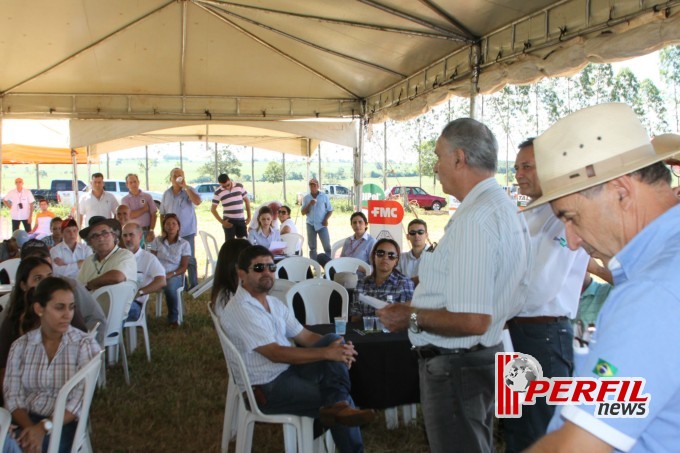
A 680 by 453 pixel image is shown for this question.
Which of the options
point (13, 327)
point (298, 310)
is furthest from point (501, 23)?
point (13, 327)

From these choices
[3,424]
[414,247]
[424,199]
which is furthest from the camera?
[424,199]

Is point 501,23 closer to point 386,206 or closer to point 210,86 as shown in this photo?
point 386,206

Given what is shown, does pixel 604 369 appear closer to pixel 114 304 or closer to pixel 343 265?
pixel 114 304

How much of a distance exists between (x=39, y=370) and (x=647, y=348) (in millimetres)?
2685

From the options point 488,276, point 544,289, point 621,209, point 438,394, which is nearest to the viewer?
point 621,209

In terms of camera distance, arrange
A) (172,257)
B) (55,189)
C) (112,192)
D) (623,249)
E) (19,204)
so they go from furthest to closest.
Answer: (55,189) → (112,192) → (19,204) → (172,257) → (623,249)

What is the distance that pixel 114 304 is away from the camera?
4.19m

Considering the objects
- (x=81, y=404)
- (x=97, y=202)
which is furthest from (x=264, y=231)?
(x=81, y=404)

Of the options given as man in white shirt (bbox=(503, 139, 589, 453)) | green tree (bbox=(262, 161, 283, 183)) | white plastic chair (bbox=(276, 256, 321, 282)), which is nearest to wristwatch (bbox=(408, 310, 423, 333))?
man in white shirt (bbox=(503, 139, 589, 453))

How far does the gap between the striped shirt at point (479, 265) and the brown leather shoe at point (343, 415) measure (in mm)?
960

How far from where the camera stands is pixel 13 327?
291 centimetres

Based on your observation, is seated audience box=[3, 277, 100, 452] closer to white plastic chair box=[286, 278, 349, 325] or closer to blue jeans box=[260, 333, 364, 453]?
blue jeans box=[260, 333, 364, 453]

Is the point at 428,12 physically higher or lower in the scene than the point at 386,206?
higher

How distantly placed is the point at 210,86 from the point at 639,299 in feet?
27.3
